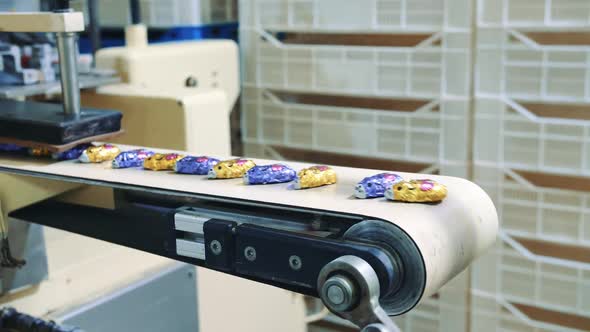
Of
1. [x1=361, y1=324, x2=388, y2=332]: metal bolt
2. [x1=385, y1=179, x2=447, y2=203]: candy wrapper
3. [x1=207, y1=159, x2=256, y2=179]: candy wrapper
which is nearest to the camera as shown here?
[x1=361, y1=324, x2=388, y2=332]: metal bolt

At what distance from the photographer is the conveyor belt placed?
0.61m

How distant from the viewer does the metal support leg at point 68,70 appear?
2.80 feet

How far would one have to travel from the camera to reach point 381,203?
67cm

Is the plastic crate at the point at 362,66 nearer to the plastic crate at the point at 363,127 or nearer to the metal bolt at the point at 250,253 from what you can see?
the plastic crate at the point at 363,127

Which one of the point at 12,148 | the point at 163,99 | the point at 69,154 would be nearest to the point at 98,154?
the point at 69,154

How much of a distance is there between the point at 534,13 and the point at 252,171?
851 mm

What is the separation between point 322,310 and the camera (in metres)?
1.71

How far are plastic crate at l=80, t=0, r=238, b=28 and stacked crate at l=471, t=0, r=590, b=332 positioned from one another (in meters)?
0.72

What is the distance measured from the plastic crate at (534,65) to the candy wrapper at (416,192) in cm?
79

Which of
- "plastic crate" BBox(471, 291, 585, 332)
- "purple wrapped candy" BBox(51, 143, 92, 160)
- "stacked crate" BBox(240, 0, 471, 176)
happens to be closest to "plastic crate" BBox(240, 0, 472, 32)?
"stacked crate" BBox(240, 0, 471, 176)

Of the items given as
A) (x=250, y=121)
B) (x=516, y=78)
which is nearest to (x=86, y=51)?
(x=250, y=121)

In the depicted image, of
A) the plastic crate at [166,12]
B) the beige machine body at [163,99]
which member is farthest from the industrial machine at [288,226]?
the plastic crate at [166,12]

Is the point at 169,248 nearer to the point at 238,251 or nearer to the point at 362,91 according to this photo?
the point at 238,251

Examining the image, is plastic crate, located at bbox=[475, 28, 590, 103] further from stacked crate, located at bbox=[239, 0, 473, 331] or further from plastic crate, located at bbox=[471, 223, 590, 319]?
plastic crate, located at bbox=[471, 223, 590, 319]
